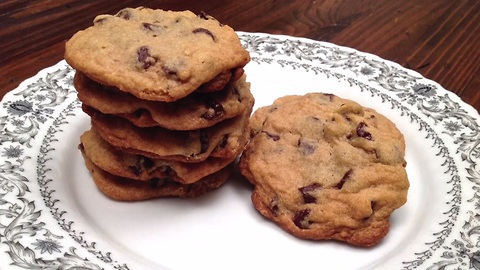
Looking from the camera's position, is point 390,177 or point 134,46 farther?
point 390,177

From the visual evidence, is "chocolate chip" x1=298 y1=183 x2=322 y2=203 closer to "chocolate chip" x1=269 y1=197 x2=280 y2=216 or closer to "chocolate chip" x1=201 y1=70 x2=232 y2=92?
"chocolate chip" x1=269 y1=197 x2=280 y2=216

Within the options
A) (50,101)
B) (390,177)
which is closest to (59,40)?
(50,101)

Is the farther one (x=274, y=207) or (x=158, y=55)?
(x=274, y=207)

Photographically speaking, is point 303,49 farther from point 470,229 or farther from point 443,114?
point 470,229

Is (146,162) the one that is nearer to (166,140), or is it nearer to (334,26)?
(166,140)

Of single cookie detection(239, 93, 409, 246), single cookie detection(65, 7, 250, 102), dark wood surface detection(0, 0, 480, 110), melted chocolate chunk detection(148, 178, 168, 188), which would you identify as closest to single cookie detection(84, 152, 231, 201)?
melted chocolate chunk detection(148, 178, 168, 188)

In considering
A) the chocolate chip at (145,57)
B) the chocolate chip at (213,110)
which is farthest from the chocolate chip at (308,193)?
the chocolate chip at (145,57)

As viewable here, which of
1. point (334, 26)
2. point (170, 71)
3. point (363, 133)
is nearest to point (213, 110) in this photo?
point (170, 71)
